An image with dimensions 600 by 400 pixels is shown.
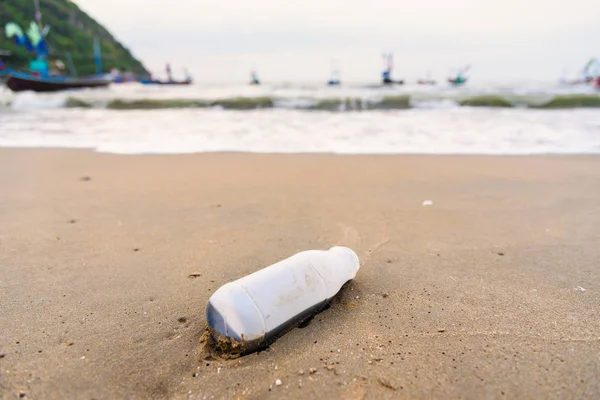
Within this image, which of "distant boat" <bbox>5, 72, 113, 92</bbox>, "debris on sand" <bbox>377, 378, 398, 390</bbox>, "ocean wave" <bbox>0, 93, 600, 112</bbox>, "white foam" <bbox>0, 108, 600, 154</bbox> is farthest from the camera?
"distant boat" <bbox>5, 72, 113, 92</bbox>

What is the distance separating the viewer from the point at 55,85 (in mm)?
23594

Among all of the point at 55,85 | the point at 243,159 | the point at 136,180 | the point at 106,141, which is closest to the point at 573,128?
the point at 243,159

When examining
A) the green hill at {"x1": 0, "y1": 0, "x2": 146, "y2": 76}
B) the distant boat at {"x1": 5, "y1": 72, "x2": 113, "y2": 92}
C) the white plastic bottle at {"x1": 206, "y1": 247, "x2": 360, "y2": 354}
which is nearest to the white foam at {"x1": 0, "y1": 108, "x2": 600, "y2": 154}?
the white plastic bottle at {"x1": 206, "y1": 247, "x2": 360, "y2": 354}

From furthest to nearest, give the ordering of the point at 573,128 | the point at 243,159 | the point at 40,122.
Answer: the point at 40,122 < the point at 573,128 < the point at 243,159

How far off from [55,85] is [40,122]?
61.4 ft

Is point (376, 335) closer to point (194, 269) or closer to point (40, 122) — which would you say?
point (194, 269)

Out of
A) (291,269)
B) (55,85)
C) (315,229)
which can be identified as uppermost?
(55,85)

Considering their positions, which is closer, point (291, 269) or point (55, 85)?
point (291, 269)

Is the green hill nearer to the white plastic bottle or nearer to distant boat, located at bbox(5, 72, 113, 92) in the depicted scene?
distant boat, located at bbox(5, 72, 113, 92)

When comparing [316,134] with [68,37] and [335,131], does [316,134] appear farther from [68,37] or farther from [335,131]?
[68,37]

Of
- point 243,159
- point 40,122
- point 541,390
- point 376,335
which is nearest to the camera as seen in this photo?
point 541,390

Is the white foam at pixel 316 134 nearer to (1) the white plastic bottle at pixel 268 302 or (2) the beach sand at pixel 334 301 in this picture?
(2) the beach sand at pixel 334 301

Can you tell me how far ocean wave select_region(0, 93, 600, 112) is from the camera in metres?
11.5

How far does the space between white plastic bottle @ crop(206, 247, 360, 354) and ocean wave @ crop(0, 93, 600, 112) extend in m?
10.2
